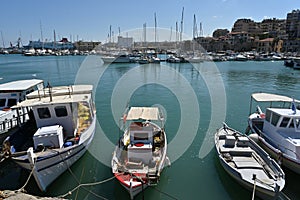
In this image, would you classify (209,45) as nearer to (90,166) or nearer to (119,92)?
(119,92)

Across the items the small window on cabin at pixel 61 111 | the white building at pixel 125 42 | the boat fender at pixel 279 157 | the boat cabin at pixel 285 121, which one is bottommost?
the boat fender at pixel 279 157

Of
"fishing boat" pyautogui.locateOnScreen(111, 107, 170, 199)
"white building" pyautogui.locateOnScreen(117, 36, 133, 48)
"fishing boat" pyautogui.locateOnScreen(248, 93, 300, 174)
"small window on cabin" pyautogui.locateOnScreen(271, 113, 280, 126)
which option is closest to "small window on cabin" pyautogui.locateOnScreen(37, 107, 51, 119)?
"fishing boat" pyautogui.locateOnScreen(111, 107, 170, 199)

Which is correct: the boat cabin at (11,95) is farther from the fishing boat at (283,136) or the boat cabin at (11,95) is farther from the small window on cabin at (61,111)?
the fishing boat at (283,136)

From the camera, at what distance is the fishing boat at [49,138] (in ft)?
29.6

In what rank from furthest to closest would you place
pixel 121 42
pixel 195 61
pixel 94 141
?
pixel 121 42, pixel 195 61, pixel 94 141

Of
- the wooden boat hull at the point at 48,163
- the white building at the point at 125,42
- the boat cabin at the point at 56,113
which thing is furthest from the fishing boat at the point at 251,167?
the white building at the point at 125,42

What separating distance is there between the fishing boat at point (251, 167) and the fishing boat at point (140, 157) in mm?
Answer: 3230

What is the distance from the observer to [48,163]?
29.9ft

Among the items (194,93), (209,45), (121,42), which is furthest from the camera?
(209,45)

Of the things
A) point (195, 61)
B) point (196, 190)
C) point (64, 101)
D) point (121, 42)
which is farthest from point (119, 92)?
point (121, 42)

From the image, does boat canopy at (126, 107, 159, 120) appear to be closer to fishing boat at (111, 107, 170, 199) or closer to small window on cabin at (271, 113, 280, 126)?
fishing boat at (111, 107, 170, 199)

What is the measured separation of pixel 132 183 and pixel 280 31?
515 ft

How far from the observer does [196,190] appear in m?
9.73

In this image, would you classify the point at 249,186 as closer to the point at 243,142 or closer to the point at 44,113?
the point at 243,142
